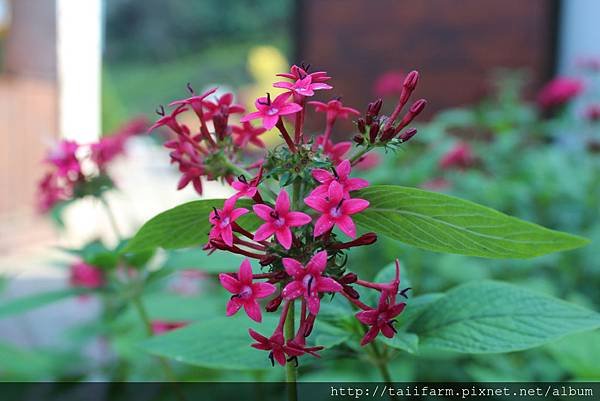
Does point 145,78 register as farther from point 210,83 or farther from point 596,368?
point 596,368

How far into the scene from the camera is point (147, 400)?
1037mm

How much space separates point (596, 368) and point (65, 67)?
4.80m

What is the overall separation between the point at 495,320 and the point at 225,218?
254 mm

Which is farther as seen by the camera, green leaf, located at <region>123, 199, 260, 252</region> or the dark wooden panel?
the dark wooden panel

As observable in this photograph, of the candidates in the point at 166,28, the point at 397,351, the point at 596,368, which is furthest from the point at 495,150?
the point at 166,28

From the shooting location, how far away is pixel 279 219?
45 cm

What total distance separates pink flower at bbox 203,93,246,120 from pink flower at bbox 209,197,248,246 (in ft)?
0.49

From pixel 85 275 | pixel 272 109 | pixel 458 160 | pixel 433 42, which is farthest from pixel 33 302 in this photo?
pixel 433 42

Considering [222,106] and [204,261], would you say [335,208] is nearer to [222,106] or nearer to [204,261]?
[222,106]

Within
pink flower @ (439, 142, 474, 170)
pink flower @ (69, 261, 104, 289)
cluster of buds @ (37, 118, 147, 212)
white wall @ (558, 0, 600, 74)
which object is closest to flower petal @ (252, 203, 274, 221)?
cluster of buds @ (37, 118, 147, 212)

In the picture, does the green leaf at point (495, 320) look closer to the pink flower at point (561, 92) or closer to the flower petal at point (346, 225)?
the flower petal at point (346, 225)

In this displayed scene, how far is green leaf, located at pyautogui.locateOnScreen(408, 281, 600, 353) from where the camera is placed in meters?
0.52

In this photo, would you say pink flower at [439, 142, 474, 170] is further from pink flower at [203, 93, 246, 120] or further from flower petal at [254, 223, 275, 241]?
flower petal at [254, 223, 275, 241]

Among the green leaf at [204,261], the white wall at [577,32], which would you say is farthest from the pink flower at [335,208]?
the white wall at [577,32]
